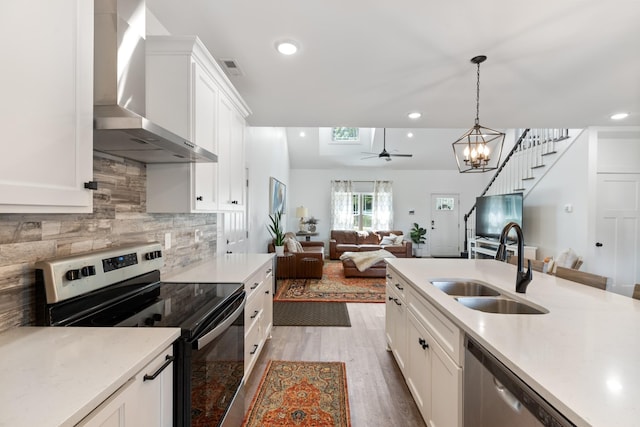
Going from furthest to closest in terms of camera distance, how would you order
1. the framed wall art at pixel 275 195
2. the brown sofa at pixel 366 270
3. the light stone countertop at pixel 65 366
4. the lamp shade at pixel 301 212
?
the lamp shade at pixel 301 212 → the framed wall art at pixel 275 195 → the brown sofa at pixel 366 270 → the light stone countertop at pixel 65 366

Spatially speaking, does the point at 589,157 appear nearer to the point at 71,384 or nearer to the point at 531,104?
the point at 531,104

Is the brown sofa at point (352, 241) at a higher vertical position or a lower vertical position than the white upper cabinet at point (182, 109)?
lower

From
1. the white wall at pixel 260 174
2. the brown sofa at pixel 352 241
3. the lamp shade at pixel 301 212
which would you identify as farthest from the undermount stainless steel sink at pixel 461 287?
the lamp shade at pixel 301 212

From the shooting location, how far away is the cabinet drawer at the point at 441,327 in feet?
4.14

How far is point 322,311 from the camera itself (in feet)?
12.5

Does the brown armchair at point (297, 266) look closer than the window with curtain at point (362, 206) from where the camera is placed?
Yes

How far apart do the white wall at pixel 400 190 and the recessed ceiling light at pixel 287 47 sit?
22.3ft

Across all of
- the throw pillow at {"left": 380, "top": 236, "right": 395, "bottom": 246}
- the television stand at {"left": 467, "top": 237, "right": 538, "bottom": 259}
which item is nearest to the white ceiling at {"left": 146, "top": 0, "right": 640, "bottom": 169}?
the television stand at {"left": 467, "top": 237, "right": 538, "bottom": 259}

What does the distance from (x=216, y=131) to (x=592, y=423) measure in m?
2.34

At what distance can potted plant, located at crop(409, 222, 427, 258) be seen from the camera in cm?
867

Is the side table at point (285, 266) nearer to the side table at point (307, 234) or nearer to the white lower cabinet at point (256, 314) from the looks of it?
the white lower cabinet at point (256, 314)

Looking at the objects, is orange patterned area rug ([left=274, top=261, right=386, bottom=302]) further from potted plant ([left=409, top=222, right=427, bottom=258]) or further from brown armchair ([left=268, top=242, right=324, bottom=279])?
potted plant ([left=409, top=222, right=427, bottom=258])

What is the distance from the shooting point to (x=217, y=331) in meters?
1.30

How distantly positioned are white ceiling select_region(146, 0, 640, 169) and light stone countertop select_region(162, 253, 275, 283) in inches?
69.0
